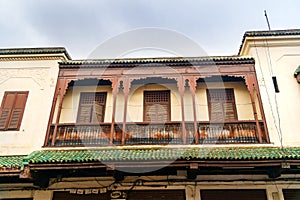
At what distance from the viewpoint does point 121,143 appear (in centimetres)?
911

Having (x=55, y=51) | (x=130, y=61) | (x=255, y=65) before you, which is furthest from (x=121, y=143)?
(x=255, y=65)

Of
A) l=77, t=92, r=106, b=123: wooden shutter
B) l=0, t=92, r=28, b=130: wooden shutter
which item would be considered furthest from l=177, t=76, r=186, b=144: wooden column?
l=0, t=92, r=28, b=130: wooden shutter

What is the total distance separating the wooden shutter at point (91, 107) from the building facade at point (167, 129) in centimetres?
4

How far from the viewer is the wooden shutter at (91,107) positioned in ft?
33.8

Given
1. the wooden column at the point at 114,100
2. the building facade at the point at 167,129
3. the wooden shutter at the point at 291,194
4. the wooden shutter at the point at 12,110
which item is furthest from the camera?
the wooden shutter at the point at 12,110

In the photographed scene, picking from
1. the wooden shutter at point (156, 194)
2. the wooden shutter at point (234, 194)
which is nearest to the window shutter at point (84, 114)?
the wooden shutter at point (156, 194)

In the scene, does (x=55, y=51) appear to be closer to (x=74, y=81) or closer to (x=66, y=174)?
(x=74, y=81)

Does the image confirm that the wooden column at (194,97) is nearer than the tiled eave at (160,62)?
Yes

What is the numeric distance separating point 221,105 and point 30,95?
683 cm

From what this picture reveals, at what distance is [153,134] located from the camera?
938cm

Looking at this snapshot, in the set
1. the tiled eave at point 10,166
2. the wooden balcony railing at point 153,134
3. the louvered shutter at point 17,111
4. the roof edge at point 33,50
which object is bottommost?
the tiled eave at point 10,166

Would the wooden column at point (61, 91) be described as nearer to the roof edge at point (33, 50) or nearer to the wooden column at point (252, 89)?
the roof edge at point (33, 50)

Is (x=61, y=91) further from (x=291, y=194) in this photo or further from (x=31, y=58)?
(x=291, y=194)

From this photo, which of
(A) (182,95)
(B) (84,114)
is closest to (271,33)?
(A) (182,95)
